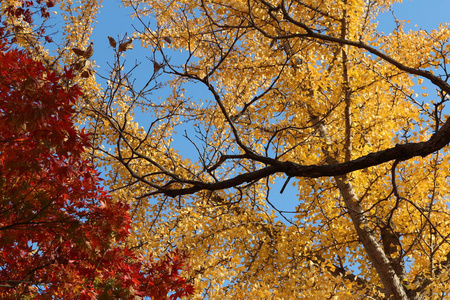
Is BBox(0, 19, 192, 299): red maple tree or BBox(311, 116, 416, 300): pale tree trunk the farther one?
BBox(311, 116, 416, 300): pale tree trunk

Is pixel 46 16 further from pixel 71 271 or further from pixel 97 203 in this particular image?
pixel 71 271

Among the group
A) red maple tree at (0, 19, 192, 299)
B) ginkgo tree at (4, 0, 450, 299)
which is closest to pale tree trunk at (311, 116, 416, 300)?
ginkgo tree at (4, 0, 450, 299)

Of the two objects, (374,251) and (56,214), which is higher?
(374,251)

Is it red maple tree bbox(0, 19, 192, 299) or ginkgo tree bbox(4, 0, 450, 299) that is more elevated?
ginkgo tree bbox(4, 0, 450, 299)

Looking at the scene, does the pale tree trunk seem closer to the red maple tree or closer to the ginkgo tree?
the ginkgo tree

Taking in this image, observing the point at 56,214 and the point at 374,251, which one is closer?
the point at 56,214

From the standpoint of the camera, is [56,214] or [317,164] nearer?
[56,214]

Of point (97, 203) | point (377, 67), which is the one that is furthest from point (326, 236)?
point (97, 203)

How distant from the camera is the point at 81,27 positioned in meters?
8.47

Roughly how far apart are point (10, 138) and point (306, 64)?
13.6ft

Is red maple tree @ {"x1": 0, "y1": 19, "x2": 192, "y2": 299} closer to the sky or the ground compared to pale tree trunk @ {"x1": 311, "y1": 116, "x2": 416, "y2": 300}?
closer to the ground

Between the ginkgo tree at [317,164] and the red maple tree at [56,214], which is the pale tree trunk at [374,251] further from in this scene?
the red maple tree at [56,214]

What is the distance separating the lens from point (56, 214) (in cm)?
355

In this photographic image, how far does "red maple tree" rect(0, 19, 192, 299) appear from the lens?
304 centimetres
